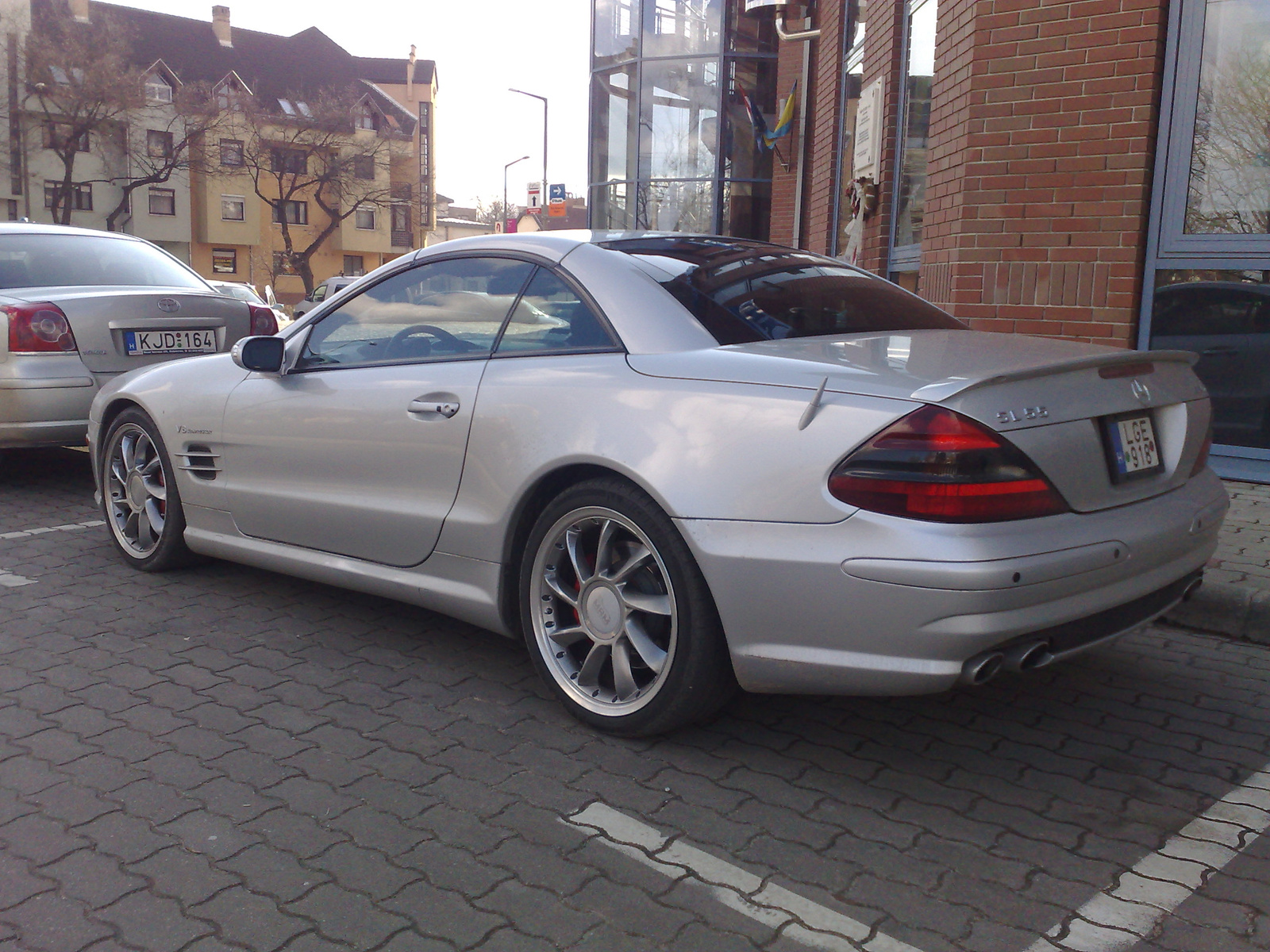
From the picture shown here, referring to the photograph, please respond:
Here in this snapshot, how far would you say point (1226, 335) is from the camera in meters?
6.67

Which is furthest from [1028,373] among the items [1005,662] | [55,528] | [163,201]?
[163,201]

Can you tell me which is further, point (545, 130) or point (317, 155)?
point (317, 155)

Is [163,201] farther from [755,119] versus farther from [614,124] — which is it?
[755,119]

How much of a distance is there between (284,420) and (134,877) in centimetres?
204

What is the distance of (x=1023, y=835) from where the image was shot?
2.70 metres

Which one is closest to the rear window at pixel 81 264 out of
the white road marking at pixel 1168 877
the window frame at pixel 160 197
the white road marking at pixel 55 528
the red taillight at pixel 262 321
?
the red taillight at pixel 262 321

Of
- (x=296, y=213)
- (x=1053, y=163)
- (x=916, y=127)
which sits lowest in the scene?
(x=1053, y=163)

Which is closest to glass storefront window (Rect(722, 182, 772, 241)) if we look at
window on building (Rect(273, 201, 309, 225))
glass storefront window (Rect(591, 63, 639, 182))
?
glass storefront window (Rect(591, 63, 639, 182))

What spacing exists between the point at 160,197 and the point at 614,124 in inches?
1695

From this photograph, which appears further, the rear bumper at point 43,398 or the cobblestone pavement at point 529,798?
the rear bumper at point 43,398

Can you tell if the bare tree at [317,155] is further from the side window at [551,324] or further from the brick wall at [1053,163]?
the side window at [551,324]

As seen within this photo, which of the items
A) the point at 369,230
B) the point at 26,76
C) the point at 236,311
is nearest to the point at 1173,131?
the point at 236,311

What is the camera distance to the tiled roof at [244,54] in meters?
57.6

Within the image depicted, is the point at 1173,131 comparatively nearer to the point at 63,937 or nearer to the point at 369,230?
the point at 63,937
